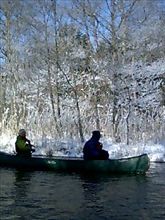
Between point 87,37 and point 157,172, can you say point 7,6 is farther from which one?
point 157,172

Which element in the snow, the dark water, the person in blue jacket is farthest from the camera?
the snow

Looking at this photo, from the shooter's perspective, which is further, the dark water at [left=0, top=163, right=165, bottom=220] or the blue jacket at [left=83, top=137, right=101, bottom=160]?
the blue jacket at [left=83, top=137, right=101, bottom=160]

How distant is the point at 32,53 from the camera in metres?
25.4

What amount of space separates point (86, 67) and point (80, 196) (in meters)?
14.3

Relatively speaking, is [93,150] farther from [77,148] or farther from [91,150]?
[77,148]

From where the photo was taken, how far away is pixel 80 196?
451 inches

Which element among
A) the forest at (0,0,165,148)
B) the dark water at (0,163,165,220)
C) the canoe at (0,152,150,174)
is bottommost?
the dark water at (0,163,165,220)

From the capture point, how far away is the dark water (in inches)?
377

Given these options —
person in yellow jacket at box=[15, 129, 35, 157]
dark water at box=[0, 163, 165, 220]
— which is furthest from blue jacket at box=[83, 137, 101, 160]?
person in yellow jacket at box=[15, 129, 35, 157]

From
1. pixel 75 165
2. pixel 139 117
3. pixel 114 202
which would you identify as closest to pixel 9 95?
pixel 139 117

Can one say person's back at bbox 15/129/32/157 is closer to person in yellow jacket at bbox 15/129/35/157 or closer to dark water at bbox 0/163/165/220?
person in yellow jacket at bbox 15/129/35/157

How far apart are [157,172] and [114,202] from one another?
15.7ft

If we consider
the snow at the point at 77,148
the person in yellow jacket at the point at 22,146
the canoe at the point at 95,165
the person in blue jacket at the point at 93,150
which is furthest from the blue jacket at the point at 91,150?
the snow at the point at 77,148

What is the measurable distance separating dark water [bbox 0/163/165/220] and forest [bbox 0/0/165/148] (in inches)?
241
